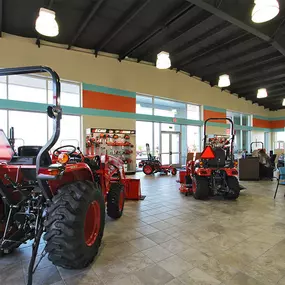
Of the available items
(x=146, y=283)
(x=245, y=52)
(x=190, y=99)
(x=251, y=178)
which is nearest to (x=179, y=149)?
(x=190, y=99)

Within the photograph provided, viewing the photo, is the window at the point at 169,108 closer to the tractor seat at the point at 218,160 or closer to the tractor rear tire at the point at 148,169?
the tractor rear tire at the point at 148,169

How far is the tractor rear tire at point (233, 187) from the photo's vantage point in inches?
189

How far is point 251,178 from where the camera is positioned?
7.90 meters

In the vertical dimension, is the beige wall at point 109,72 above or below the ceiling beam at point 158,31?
below

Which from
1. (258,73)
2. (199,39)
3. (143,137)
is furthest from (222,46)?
(143,137)

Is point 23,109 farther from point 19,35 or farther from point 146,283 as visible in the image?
point 146,283

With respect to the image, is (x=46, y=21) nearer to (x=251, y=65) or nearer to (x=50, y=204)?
(x=50, y=204)

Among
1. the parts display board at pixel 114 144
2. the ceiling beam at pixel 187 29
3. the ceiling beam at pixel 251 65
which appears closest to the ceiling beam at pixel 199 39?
the ceiling beam at pixel 187 29

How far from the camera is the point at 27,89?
7523 millimetres

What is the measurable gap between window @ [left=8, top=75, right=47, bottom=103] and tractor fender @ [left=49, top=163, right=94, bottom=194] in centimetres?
600

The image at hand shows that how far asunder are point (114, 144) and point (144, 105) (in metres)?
2.70

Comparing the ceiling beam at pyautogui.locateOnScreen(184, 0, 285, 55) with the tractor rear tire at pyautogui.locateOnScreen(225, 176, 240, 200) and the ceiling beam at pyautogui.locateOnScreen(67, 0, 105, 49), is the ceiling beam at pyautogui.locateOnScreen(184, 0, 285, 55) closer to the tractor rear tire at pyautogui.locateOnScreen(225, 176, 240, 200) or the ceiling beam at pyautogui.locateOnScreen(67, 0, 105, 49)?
the ceiling beam at pyautogui.locateOnScreen(67, 0, 105, 49)

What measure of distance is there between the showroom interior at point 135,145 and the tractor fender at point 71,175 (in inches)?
0.8

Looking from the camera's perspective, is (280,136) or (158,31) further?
(280,136)
